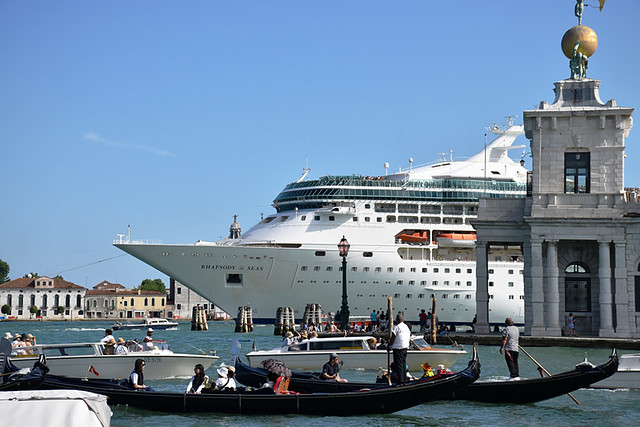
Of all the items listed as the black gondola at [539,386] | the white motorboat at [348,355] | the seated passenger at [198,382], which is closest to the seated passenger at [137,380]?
the seated passenger at [198,382]

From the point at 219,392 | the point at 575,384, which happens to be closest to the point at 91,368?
the point at 219,392

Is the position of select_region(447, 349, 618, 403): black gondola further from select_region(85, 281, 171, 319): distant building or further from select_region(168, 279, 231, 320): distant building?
select_region(168, 279, 231, 320): distant building

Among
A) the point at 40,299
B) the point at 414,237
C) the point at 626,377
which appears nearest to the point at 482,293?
the point at 626,377

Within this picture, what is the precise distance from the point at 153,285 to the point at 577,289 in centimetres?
15405

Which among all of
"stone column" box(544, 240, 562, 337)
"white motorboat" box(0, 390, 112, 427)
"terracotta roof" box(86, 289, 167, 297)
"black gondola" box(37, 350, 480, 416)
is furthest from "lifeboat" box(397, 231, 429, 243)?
"terracotta roof" box(86, 289, 167, 297)

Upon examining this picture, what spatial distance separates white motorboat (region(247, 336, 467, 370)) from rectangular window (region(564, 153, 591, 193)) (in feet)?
44.0

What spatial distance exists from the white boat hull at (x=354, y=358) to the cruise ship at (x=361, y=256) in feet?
111

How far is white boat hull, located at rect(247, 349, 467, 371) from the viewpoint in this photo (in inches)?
1167

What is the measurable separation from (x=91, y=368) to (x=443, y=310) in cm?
4150

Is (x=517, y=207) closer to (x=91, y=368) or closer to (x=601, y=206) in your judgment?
(x=601, y=206)

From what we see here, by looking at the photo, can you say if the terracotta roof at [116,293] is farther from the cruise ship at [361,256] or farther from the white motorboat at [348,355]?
the white motorboat at [348,355]

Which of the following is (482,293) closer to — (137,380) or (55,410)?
(137,380)

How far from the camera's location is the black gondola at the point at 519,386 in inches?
835

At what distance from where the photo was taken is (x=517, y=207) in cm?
4231
